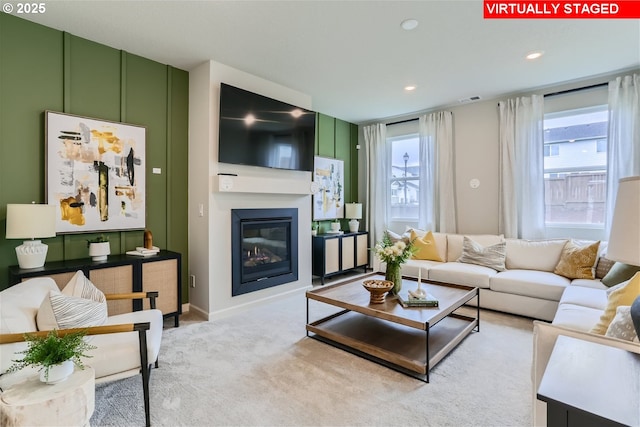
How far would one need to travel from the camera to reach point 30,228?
2334 mm

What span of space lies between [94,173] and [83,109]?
2.00 ft

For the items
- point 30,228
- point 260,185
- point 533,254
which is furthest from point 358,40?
point 533,254

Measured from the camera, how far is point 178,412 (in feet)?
6.19

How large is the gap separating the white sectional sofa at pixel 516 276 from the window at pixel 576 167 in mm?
544

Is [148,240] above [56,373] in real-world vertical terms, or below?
above

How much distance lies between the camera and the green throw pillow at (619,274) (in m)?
2.72

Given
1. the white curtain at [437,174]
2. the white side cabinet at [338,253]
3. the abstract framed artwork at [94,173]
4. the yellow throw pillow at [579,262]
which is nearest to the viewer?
the abstract framed artwork at [94,173]

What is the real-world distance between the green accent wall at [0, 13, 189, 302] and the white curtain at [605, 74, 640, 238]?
5.05 m

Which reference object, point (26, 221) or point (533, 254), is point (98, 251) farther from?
point (533, 254)

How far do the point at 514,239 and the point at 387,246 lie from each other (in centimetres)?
236

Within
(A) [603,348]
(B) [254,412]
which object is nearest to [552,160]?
(A) [603,348]

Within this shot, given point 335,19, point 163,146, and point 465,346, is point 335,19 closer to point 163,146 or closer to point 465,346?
point 163,146

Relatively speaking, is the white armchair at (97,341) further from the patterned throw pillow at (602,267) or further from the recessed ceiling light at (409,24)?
the patterned throw pillow at (602,267)

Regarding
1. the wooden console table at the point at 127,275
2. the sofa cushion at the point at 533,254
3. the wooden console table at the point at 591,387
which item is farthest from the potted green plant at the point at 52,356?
the sofa cushion at the point at 533,254
